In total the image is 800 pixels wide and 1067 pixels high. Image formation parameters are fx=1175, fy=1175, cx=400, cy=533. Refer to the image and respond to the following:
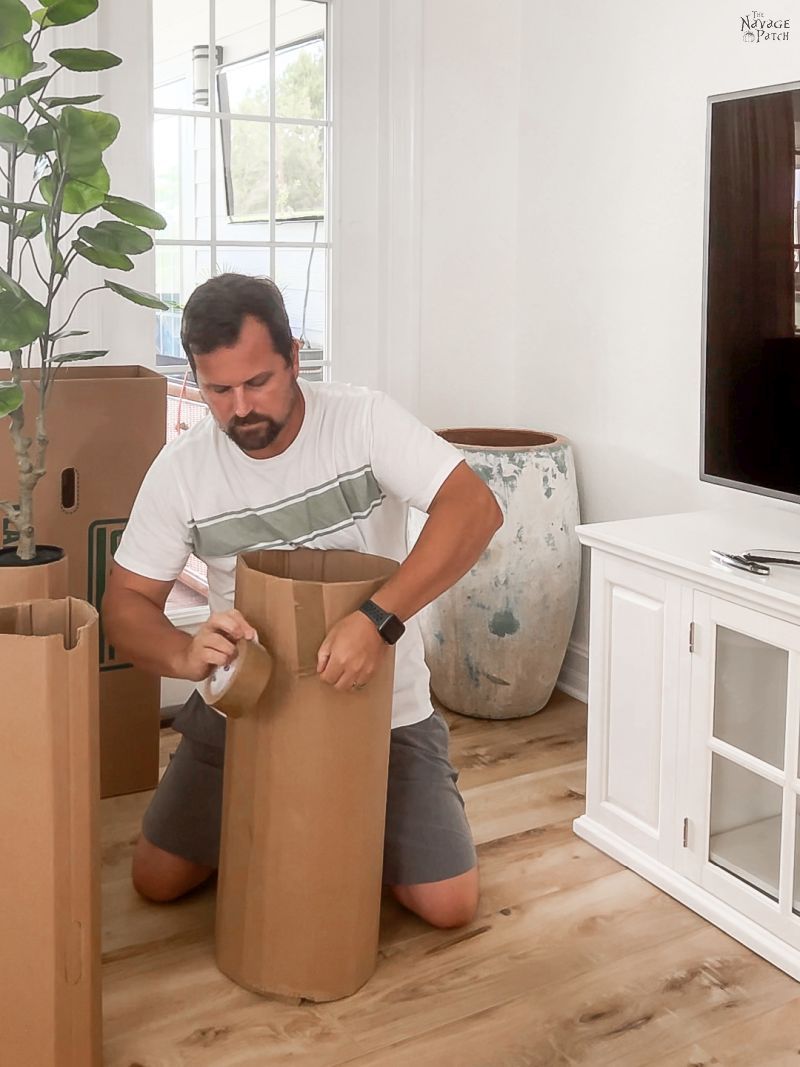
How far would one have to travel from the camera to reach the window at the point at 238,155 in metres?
2.91

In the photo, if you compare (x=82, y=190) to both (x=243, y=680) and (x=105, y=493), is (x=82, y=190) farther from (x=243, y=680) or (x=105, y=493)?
(x=243, y=680)

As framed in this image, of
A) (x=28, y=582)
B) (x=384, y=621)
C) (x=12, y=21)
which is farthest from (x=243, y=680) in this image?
(x=12, y=21)

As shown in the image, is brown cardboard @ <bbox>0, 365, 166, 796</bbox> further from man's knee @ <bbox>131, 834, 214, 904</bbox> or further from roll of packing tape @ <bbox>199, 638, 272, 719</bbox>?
roll of packing tape @ <bbox>199, 638, 272, 719</bbox>

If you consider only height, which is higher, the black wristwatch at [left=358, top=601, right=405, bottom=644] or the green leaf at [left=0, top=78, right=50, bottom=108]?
the green leaf at [left=0, top=78, right=50, bottom=108]

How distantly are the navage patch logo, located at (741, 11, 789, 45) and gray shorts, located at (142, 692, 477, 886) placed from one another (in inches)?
62.1

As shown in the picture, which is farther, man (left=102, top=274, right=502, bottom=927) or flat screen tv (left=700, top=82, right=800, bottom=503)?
flat screen tv (left=700, top=82, right=800, bottom=503)

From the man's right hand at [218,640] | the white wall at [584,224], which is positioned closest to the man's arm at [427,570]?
the man's right hand at [218,640]

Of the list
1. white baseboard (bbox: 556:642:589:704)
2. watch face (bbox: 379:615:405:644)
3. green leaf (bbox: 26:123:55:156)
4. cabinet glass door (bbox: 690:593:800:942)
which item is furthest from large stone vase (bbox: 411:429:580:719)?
green leaf (bbox: 26:123:55:156)

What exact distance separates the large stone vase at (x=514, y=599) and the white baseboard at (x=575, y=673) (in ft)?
0.46

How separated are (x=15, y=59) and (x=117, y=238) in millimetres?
334

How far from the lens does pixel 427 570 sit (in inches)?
72.9

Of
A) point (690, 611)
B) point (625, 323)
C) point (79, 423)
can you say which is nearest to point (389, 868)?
point (690, 611)

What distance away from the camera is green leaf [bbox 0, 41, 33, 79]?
1.80 metres

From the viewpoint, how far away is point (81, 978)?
1596 mm
